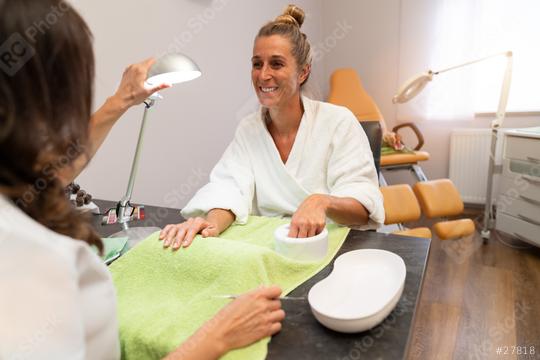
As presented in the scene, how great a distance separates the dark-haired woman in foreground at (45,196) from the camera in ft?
1.29

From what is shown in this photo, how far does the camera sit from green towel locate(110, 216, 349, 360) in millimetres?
619

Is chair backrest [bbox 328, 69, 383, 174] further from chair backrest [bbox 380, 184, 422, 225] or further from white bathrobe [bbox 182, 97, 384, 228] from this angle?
white bathrobe [bbox 182, 97, 384, 228]

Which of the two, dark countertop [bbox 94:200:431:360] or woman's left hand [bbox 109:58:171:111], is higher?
woman's left hand [bbox 109:58:171:111]

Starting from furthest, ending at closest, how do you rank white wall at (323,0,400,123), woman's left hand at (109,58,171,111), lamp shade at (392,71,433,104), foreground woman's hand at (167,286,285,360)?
white wall at (323,0,400,123) → lamp shade at (392,71,433,104) → woman's left hand at (109,58,171,111) → foreground woman's hand at (167,286,285,360)

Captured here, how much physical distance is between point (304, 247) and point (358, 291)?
0.52ft

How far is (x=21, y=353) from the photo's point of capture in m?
0.40

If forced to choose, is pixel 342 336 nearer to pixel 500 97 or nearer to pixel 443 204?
pixel 443 204

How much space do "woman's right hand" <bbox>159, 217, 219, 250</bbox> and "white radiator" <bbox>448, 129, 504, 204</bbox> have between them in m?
3.09

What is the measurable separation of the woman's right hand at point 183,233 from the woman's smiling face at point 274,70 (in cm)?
60

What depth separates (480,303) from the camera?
6.60 ft

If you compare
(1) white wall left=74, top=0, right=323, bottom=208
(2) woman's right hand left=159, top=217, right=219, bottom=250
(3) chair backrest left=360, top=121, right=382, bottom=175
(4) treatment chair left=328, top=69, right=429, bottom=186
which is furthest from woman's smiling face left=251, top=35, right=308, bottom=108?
(4) treatment chair left=328, top=69, right=429, bottom=186

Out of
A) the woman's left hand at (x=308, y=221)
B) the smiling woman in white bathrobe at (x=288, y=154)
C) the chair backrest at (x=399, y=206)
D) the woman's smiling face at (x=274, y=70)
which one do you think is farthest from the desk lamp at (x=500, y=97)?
the woman's left hand at (x=308, y=221)

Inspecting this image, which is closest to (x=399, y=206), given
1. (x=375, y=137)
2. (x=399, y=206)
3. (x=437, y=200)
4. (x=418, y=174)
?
(x=399, y=206)

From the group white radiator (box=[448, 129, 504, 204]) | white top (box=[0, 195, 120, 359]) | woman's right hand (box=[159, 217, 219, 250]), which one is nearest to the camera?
white top (box=[0, 195, 120, 359])
